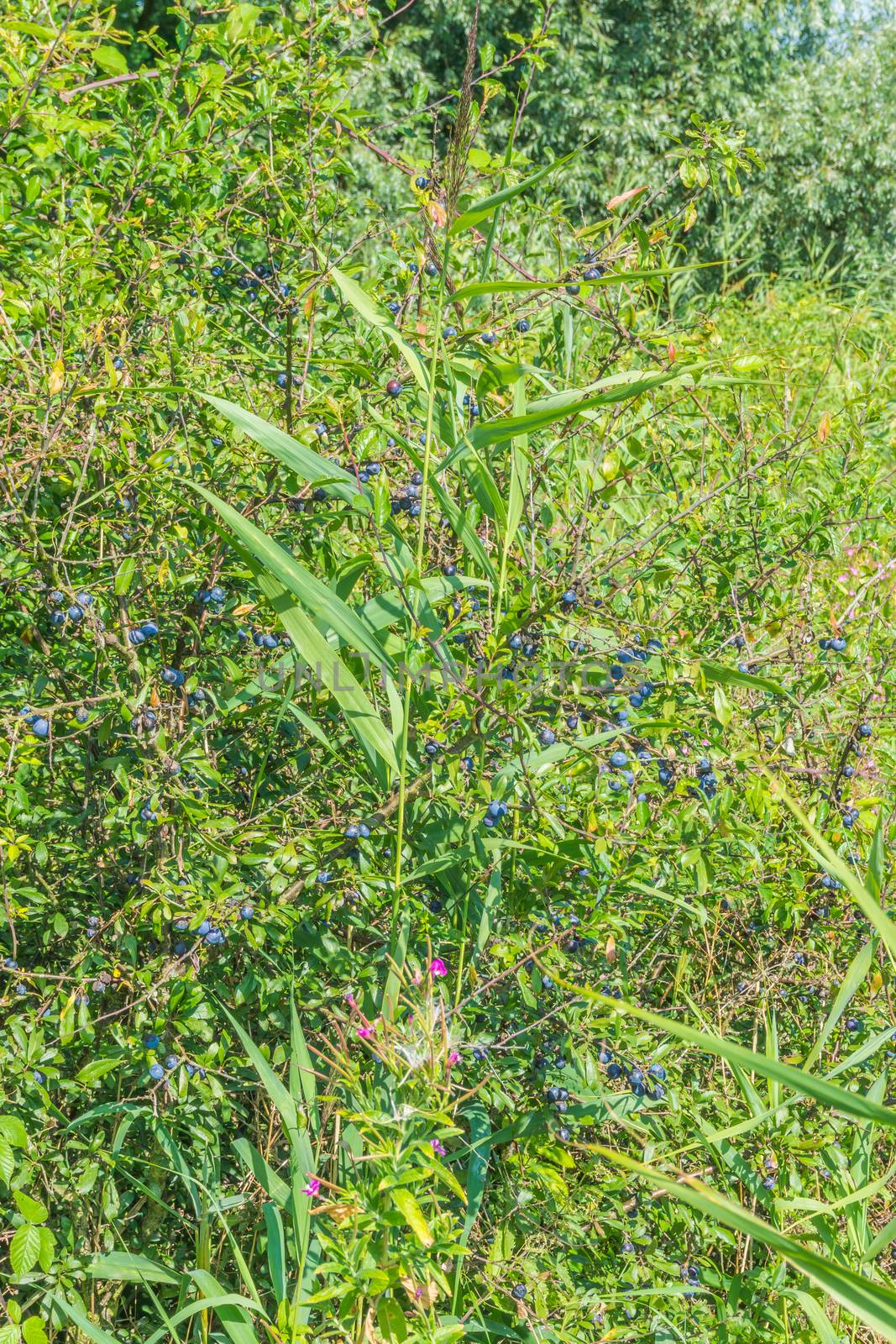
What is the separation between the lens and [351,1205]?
1.27 metres

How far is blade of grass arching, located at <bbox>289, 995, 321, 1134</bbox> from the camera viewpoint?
5.08ft

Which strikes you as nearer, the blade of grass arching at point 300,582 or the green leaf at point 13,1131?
the blade of grass arching at point 300,582

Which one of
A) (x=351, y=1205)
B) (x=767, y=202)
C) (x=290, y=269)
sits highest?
(x=290, y=269)

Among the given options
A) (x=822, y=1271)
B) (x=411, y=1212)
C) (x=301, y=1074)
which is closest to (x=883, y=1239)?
(x=822, y=1271)

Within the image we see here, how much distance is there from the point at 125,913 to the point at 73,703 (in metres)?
0.33

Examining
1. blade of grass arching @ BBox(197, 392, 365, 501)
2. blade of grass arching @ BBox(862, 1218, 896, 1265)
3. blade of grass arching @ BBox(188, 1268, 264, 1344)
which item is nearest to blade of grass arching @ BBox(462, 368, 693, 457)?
blade of grass arching @ BBox(197, 392, 365, 501)

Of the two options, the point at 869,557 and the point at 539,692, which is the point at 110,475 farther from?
the point at 869,557

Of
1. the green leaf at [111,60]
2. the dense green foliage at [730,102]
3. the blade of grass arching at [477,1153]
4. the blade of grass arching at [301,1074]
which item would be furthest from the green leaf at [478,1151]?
the dense green foliage at [730,102]

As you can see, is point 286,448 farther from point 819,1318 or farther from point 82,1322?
point 819,1318

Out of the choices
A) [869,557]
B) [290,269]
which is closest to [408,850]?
[290,269]

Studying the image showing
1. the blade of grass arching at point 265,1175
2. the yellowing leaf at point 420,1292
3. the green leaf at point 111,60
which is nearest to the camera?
the yellowing leaf at point 420,1292

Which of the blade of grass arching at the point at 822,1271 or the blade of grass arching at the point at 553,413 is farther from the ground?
the blade of grass arching at the point at 553,413

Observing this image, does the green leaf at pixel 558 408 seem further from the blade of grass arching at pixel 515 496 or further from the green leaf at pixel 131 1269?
the green leaf at pixel 131 1269

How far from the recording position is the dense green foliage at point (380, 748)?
1554mm
